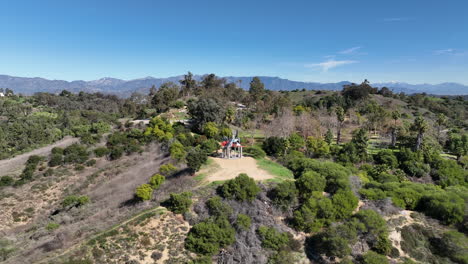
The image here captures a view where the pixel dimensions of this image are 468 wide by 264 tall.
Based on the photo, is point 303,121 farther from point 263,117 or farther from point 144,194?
point 144,194

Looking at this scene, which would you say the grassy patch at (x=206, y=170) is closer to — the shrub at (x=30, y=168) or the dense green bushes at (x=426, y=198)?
the dense green bushes at (x=426, y=198)

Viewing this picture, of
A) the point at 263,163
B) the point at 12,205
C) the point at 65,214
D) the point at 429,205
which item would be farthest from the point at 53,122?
the point at 429,205

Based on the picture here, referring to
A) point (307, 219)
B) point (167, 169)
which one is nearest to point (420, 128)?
point (307, 219)

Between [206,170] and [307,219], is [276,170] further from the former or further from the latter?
[307,219]

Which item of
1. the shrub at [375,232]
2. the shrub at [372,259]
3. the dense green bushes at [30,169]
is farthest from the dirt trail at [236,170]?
the dense green bushes at [30,169]

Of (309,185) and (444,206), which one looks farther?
(309,185)

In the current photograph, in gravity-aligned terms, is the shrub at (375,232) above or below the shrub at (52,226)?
above

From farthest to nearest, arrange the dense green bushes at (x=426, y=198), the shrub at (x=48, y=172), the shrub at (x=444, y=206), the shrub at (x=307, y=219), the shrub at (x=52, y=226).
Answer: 1. the shrub at (x=48, y=172)
2. the dense green bushes at (x=426, y=198)
3. the shrub at (x=444, y=206)
4. the shrub at (x=52, y=226)
5. the shrub at (x=307, y=219)
